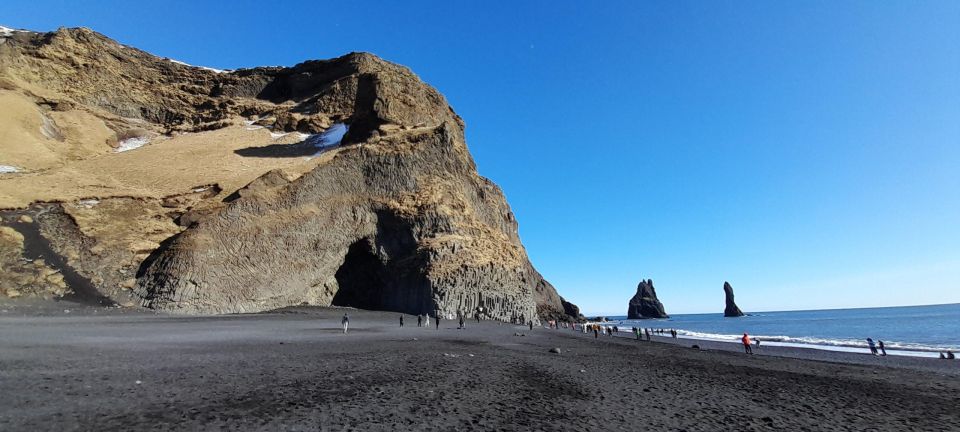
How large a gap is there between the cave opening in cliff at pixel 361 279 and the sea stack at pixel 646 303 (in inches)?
5590

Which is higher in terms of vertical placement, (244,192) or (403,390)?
(244,192)

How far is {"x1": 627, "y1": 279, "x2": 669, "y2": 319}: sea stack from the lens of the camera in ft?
545

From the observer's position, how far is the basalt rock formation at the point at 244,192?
33781 millimetres

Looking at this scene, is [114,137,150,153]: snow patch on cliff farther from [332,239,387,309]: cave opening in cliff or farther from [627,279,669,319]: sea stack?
[627,279,669,319]: sea stack

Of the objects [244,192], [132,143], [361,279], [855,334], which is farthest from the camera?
[132,143]

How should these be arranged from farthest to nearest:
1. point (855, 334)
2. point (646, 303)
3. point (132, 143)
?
point (646, 303), point (132, 143), point (855, 334)

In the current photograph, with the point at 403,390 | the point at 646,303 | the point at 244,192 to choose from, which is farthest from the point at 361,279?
the point at 646,303

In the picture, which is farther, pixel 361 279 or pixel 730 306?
pixel 730 306

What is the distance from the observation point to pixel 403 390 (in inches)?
383

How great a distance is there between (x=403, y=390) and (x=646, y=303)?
17250 cm

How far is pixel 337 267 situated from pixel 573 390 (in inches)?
1475

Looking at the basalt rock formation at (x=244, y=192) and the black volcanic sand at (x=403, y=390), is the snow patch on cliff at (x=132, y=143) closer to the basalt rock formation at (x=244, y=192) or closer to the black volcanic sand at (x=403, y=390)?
the basalt rock formation at (x=244, y=192)

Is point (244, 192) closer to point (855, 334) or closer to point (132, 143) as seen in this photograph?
point (132, 143)

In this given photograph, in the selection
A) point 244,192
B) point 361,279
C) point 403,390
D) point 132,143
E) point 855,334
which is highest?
point 132,143
